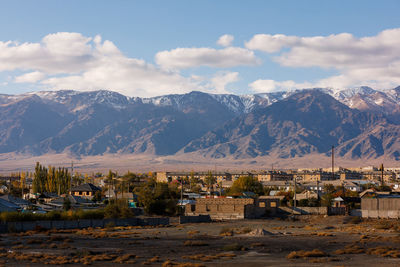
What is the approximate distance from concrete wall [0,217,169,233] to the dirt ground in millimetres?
2398

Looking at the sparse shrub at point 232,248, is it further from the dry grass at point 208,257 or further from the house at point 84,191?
the house at point 84,191

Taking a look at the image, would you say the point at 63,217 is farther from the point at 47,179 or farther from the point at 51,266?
the point at 47,179

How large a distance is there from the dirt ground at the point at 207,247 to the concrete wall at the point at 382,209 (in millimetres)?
14240

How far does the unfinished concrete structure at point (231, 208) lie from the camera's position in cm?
9406

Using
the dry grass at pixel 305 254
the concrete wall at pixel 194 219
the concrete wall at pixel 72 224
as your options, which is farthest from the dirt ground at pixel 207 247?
the concrete wall at pixel 194 219

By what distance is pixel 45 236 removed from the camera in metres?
63.7

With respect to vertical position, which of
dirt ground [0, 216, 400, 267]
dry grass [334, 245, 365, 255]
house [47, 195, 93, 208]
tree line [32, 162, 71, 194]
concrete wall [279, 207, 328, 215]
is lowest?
dirt ground [0, 216, 400, 267]

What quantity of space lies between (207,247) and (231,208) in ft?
135

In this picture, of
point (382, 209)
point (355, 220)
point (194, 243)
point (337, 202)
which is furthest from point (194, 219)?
point (337, 202)

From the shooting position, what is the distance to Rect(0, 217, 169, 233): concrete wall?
225 feet

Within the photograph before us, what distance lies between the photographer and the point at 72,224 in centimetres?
7538

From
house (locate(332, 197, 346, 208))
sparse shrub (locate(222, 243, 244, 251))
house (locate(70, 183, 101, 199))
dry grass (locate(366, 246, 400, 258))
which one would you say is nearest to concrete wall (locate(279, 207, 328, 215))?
house (locate(332, 197, 346, 208))

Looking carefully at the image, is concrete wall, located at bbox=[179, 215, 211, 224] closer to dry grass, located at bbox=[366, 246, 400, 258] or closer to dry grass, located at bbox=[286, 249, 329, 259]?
dry grass, located at bbox=[366, 246, 400, 258]

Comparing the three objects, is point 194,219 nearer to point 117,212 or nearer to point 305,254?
point 117,212
